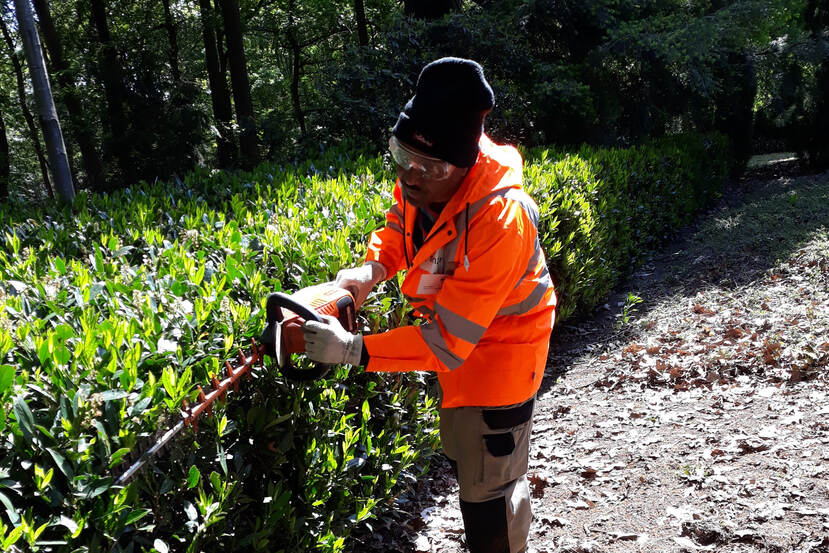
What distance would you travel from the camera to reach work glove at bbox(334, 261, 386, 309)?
261 centimetres

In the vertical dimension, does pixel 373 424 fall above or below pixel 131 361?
below

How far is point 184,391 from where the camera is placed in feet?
6.41

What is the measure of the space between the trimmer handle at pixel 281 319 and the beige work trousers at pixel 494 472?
0.71m

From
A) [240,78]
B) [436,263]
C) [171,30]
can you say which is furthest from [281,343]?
[171,30]

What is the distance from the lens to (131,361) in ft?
6.18

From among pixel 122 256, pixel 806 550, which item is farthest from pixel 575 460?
pixel 122 256

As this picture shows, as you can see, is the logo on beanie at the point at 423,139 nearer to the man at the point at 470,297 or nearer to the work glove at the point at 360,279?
the man at the point at 470,297

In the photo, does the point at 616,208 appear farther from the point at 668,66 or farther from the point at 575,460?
the point at 668,66

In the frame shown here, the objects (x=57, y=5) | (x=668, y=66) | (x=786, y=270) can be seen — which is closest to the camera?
(x=786, y=270)

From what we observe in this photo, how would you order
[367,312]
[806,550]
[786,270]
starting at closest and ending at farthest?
[806,550], [367,312], [786,270]

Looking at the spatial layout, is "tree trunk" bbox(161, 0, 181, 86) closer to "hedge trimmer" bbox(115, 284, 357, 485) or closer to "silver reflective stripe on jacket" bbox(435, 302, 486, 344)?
"hedge trimmer" bbox(115, 284, 357, 485)

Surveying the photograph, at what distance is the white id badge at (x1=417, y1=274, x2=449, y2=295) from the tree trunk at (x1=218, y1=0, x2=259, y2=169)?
11.2 metres

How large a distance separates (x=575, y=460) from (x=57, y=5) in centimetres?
2246

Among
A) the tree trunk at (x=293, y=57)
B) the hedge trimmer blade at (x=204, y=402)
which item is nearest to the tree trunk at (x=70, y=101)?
the tree trunk at (x=293, y=57)
